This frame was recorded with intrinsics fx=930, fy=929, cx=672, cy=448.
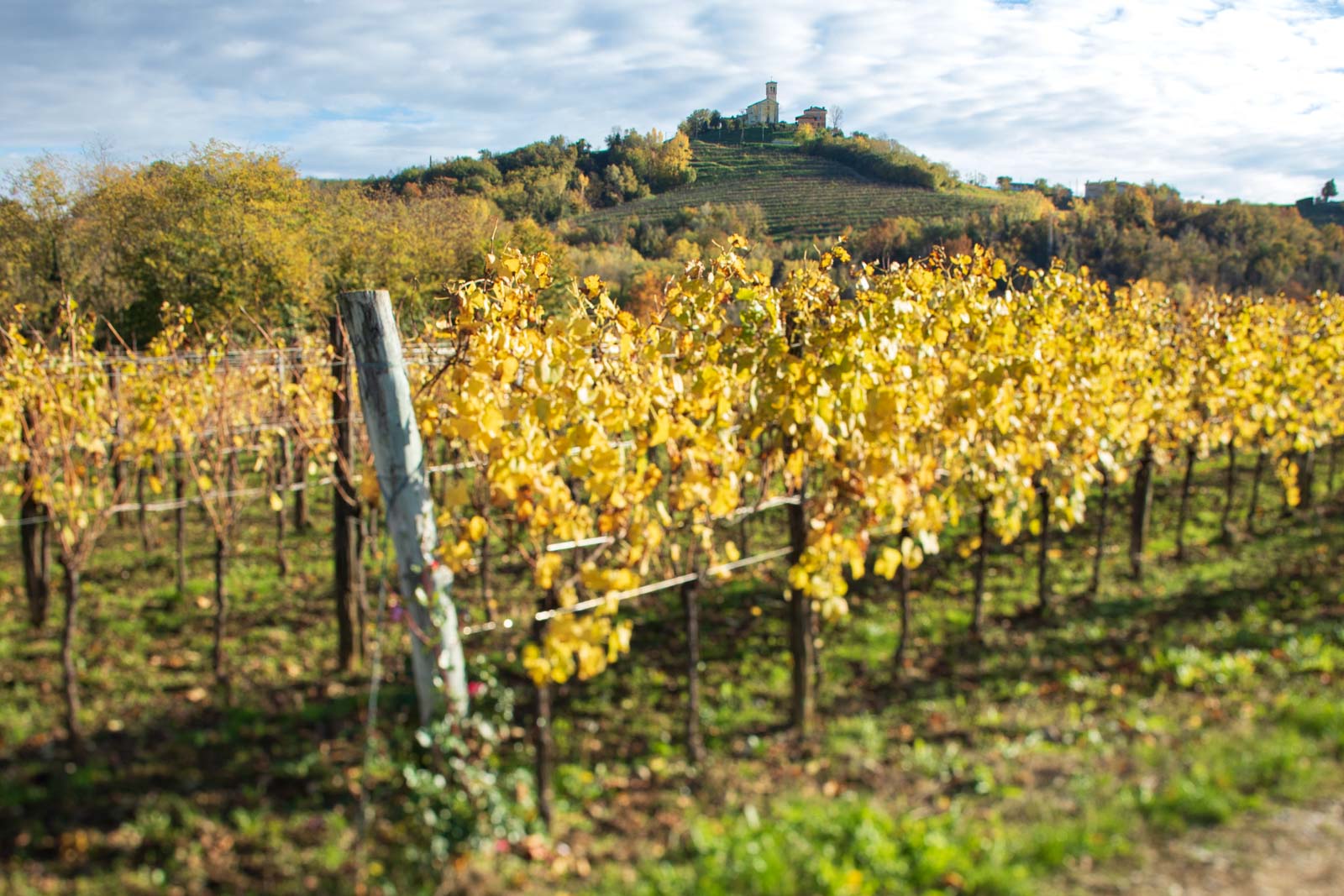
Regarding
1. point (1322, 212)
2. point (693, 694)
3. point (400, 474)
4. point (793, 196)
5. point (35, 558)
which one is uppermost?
point (793, 196)

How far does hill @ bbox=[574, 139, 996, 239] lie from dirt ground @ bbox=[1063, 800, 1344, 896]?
156ft

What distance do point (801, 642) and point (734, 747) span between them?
65cm

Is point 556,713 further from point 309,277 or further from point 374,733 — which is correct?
point 309,277

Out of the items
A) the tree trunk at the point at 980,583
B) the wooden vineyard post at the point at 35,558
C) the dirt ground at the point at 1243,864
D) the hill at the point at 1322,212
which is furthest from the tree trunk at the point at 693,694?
the hill at the point at 1322,212

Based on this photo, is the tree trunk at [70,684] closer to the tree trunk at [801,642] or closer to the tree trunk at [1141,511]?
the tree trunk at [801,642]

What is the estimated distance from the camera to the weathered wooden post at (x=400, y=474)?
423cm

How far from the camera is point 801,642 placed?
4914 mm

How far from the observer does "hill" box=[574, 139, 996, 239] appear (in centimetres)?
5503

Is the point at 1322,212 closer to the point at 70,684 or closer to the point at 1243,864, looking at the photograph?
the point at 1243,864

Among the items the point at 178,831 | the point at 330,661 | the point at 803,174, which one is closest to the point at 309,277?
the point at 330,661

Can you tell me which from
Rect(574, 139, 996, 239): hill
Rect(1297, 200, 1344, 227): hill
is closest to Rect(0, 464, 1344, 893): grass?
Rect(574, 139, 996, 239): hill

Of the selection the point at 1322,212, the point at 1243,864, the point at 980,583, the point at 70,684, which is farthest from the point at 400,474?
the point at 1322,212

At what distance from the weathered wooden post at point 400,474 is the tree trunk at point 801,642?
5.66 ft

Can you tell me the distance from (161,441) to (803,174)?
70.1 m
